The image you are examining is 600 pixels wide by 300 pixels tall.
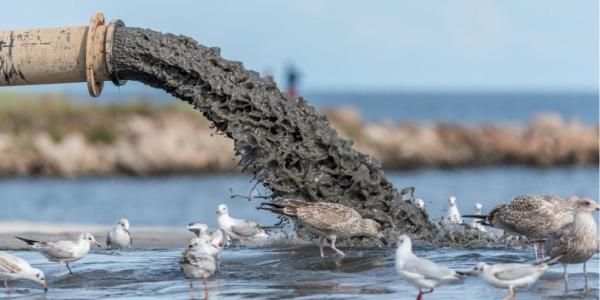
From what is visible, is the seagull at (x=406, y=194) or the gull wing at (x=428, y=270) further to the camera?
the seagull at (x=406, y=194)

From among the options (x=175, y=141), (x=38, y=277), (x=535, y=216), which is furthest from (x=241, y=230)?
(x=175, y=141)

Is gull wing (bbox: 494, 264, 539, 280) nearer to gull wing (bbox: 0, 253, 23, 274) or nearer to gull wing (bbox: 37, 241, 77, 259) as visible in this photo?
gull wing (bbox: 0, 253, 23, 274)

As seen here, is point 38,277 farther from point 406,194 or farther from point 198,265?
point 406,194

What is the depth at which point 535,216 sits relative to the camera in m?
13.6

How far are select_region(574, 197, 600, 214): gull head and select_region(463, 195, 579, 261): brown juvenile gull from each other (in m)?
1.99

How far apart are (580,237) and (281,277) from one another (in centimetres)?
292

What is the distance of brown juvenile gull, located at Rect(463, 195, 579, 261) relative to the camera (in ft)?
44.3

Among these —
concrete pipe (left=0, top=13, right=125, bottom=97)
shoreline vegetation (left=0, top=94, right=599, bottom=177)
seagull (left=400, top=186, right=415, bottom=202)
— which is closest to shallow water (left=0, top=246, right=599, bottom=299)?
seagull (left=400, top=186, right=415, bottom=202)

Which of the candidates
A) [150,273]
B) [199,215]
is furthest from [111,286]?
[199,215]

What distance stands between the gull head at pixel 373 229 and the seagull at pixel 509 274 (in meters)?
3.38

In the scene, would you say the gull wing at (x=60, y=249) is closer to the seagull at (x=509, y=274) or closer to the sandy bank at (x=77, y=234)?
the sandy bank at (x=77, y=234)

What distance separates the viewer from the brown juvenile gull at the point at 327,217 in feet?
45.7

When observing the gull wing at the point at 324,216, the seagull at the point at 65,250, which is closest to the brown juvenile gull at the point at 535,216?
the gull wing at the point at 324,216

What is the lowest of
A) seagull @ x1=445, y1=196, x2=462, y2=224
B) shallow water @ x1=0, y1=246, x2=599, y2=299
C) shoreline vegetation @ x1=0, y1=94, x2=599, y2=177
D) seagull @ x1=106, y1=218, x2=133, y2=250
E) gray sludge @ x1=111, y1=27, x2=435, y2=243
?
shallow water @ x1=0, y1=246, x2=599, y2=299
